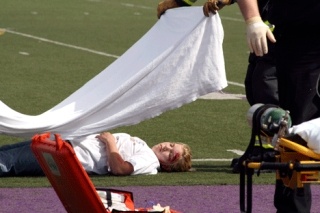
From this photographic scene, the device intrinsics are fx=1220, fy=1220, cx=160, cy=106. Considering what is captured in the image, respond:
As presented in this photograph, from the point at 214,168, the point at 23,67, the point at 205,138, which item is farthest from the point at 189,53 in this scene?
the point at 23,67

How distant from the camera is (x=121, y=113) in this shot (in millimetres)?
8727

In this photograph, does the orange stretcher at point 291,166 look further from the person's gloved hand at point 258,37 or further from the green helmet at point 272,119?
the person's gloved hand at point 258,37

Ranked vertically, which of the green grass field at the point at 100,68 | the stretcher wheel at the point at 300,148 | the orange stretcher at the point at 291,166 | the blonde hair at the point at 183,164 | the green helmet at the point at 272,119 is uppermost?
the green helmet at the point at 272,119

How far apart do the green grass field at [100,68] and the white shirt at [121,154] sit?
97 millimetres

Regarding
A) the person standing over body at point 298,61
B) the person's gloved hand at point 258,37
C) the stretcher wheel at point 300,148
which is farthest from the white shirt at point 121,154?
the stretcher wheel at point 300,148

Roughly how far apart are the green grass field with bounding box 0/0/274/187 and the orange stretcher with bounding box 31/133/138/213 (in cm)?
210

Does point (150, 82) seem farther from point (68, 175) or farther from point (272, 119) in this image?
point (272, 119)

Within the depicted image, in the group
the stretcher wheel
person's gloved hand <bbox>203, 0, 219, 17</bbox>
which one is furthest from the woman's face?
the stretcher wheel

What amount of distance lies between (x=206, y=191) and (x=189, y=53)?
1002 millimetres

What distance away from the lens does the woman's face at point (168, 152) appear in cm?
915

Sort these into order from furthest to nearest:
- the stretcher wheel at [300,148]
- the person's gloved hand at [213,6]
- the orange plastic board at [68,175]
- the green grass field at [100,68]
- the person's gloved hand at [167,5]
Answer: the green grass field at [100,68], the person's gloved hand at [167,5], the person's gloved hand at [213,6], the orange plastic board at [68,175], the stretcher wheel at [300,148]

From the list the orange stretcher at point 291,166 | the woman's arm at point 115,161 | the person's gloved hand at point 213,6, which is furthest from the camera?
the woman's arm at point 115,161

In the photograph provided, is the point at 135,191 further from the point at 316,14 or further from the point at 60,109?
the point at 316,14

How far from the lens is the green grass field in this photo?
9656mm
